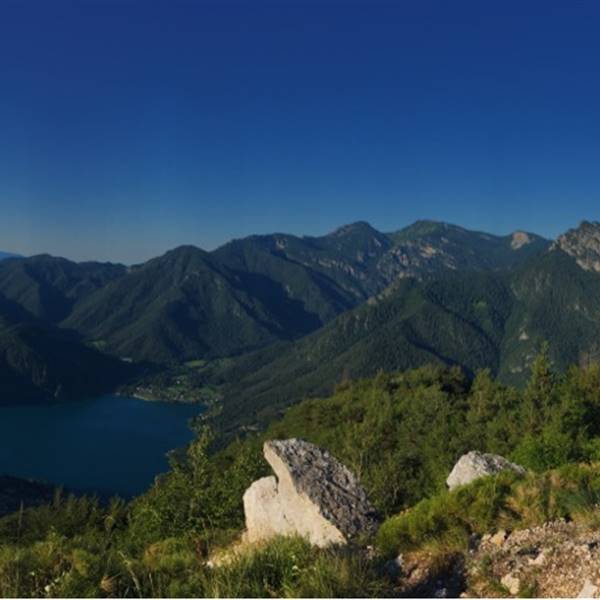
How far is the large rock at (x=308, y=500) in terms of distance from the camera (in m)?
14.7

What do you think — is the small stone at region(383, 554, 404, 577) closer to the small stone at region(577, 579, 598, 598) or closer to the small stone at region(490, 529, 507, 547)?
the small stone at region(490, 529, 507, 547)

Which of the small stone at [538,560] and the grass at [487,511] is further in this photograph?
the grass at [487,511]

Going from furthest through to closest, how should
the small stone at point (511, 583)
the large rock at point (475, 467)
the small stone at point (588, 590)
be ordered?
1. the large rock at point (475, 467)
2. the small stone at point (511, 583)
3. the small stone at point (588, 590)

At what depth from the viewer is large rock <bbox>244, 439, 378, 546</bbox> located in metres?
14.7

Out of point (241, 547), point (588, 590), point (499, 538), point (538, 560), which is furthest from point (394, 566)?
point (241, 547)

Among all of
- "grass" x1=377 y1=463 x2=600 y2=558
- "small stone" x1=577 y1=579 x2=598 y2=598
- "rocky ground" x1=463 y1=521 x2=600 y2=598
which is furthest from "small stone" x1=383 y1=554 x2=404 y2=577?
"small stone" x1=577 y1=579 x2=598 y2=598

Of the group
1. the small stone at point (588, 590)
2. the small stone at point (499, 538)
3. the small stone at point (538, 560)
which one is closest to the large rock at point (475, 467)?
the small stone at point (499, 538)

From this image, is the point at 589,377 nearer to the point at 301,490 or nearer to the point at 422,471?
the point at 422,471

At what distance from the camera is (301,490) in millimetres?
15938

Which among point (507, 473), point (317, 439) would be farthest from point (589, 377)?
point (507, 473)

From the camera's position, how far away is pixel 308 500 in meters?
15.5

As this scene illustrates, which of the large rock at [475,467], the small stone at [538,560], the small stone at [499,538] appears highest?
the small stone at [538,560]

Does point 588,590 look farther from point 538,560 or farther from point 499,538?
point 499,538

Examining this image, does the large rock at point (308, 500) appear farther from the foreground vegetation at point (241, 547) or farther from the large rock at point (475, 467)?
the large rock at point (475, 467)
